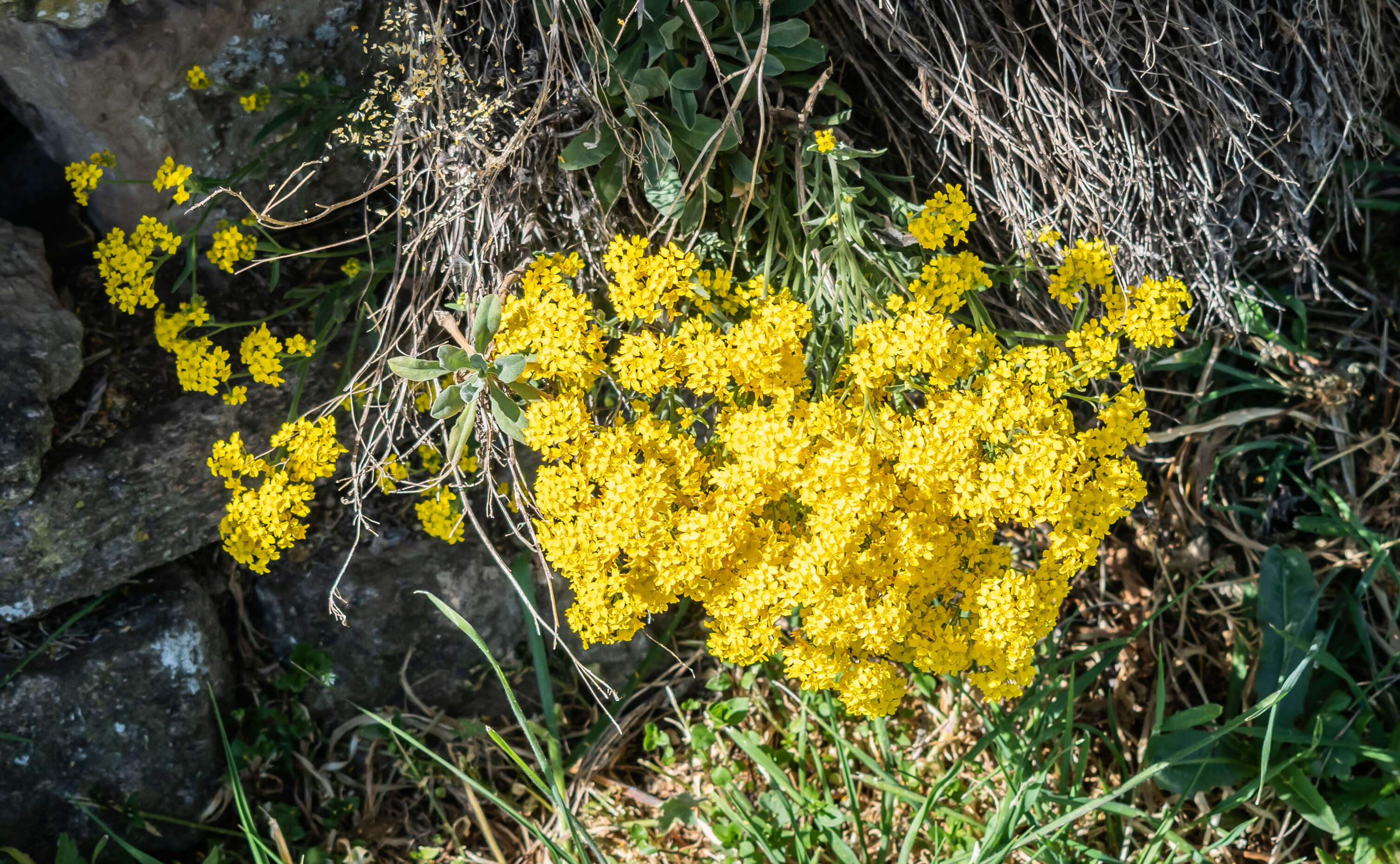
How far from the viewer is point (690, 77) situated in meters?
1.65

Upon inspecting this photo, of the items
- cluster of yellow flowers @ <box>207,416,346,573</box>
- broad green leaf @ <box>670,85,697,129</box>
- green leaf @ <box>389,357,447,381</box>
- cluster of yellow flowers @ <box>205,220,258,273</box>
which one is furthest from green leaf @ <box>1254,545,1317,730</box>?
cluster of yellow flowers @ <box>205,220,258,273</box>

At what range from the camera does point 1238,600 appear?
2479mm

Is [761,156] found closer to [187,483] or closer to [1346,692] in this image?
[187,483]

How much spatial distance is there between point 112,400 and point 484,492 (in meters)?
0.88

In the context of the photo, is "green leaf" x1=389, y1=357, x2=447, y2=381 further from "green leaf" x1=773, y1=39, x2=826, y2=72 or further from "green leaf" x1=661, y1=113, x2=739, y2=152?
"green leaf" x1=773, y1=39, x2=826, y2=72

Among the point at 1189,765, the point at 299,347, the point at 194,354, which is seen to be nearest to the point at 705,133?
the point at 299,347

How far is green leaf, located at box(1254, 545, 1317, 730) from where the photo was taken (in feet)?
7.34

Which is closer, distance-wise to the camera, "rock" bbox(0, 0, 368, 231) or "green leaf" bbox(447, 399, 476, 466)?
"green leaf" bbox(447, 399, 476, 466)

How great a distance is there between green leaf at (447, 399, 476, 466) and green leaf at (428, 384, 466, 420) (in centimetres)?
2

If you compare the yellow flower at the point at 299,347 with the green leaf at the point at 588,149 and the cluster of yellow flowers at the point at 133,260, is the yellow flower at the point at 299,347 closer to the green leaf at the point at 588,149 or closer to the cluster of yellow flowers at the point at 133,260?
the cluster of yellow flowers at the point at 133,260

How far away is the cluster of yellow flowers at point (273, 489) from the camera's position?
5.68 ft

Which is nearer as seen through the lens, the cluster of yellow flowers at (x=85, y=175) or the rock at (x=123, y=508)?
the cluster of yellow flowers at (x=85, y=175)

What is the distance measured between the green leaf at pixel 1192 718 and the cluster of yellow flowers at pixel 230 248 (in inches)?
88.4

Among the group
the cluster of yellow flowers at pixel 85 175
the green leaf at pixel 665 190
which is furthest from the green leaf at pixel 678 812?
the cluster of yellow flowers at pixel 85 175
